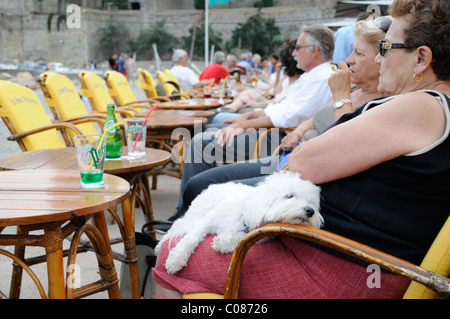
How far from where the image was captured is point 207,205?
1401mm

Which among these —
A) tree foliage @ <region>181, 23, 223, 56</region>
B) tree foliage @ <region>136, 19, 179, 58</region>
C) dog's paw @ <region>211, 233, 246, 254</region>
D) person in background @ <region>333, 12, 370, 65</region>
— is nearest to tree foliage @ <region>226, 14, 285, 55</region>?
tree foliage @ <region>181, 23, 223, 56</region>

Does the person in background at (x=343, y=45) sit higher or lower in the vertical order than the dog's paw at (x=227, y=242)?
higher

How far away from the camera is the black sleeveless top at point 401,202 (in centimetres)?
99

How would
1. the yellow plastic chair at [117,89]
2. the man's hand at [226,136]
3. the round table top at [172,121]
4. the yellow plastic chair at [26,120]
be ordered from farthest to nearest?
1. the yellow plastic chair at [117,89]
2. the round table top at [172,121]
3. the man's hand at [226,136]
4. the yellow plastic chair at [26,120]

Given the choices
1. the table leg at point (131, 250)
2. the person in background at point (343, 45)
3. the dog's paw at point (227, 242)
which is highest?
the person in background at point (343, 45)

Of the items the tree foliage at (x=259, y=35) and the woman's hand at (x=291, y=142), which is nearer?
the woman's hand at (x=291, y=142)

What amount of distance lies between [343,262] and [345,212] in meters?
0.12

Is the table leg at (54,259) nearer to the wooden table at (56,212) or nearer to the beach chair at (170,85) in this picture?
the wooden table at (56,212)

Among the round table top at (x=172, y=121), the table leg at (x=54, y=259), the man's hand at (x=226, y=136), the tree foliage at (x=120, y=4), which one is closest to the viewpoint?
the table leg at (x=54, y=259)

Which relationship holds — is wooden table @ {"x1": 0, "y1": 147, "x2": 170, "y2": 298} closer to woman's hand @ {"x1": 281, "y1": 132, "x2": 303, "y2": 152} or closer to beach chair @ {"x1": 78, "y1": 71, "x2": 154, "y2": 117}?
woman's hand @ {"x1": 281, "y1": 132, "x2": 303, "y2": 152}

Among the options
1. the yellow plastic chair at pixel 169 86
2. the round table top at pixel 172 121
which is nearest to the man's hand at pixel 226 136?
the round table top at pixel 172 121

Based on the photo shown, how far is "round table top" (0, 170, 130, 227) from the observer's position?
42.8 inches

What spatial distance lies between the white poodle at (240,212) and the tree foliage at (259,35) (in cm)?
3375
